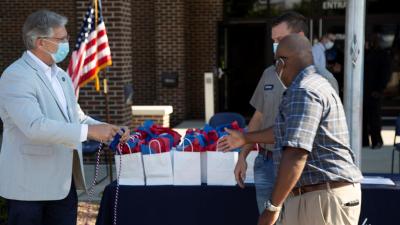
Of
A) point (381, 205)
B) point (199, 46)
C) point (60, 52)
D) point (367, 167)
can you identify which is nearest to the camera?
point (60, 52)

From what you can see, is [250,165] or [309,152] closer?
[309,152]

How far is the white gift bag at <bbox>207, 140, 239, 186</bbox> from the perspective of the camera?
12.4 ft

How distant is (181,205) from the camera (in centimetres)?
397

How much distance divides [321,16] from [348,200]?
10.1m

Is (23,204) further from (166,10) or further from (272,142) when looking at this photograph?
(166,10)

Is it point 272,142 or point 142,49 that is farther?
point 142,49

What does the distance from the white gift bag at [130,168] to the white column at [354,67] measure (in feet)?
5.89

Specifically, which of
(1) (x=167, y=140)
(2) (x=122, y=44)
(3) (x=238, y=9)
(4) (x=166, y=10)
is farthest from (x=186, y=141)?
(3) (x=238, y=9)

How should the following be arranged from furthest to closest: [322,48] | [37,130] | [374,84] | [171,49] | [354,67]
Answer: [171,49] < [322,48] < [374,84] < [354,67] < [37,130]

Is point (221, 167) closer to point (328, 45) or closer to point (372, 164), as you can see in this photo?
point (372, 164)

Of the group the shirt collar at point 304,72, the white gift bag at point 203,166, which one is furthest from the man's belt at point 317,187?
the white gift bag at point 203,166

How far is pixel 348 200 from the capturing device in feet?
8.66

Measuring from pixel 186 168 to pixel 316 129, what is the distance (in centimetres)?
158

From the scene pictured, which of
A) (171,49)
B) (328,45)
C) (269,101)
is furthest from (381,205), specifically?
(171,49)
